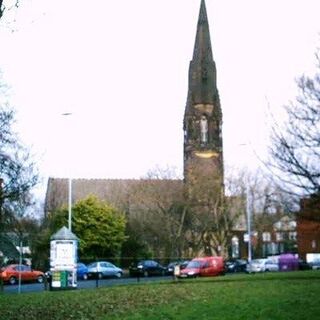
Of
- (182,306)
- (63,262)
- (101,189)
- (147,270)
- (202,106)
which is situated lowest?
(147,270)

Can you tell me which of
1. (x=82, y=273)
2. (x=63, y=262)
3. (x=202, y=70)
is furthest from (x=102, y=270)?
(x=202, y=70)

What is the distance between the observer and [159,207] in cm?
7250

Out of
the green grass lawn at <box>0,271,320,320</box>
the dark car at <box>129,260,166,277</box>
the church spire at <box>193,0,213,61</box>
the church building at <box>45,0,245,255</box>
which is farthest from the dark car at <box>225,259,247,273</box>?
the church spire at <box>193,0,213,61</box>

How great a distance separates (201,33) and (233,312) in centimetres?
9021

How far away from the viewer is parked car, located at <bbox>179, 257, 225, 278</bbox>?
47.8 m

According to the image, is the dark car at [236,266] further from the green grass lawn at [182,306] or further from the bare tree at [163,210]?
Result: the green grass lawn at [182,306]

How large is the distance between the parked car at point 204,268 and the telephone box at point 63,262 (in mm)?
14092

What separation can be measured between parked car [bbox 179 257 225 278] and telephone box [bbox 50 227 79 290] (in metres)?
14.1

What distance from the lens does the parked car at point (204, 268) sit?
4784cm

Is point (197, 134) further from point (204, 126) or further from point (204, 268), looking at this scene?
point (204, 268)

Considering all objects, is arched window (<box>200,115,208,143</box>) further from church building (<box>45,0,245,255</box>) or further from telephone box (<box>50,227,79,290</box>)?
telephone box (<box>50,227,79,290</box>)

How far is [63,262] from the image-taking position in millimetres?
34469

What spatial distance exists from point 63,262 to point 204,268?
16.5 meters

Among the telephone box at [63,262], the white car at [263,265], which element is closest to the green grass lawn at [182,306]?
the telephone box at [63,262]
